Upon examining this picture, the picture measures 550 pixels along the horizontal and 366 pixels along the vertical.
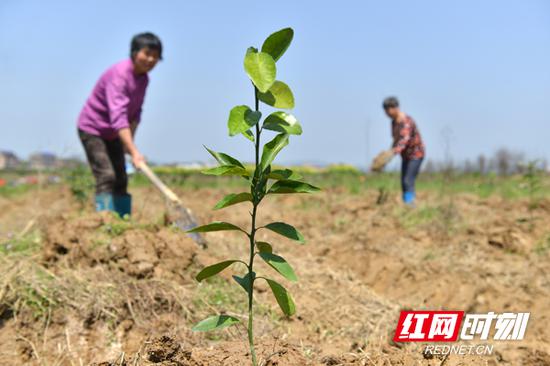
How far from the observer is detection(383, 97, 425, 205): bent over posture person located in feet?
22.1

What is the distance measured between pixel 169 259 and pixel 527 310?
6.44 feet

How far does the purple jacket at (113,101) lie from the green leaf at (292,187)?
288 cm

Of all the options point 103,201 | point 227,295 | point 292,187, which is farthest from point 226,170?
point 103,201

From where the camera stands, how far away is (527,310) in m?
3.21

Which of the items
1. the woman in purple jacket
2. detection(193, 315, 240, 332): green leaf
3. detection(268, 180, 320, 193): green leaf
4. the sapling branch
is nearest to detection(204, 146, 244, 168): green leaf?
the sapling branch

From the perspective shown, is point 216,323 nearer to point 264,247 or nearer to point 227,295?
point 264,247

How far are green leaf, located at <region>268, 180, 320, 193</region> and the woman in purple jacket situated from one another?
282cm

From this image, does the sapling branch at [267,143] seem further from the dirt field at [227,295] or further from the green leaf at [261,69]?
the dirt field at [227,295]

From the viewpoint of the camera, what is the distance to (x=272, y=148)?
139 centimetres

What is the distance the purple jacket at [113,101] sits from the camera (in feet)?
13.4

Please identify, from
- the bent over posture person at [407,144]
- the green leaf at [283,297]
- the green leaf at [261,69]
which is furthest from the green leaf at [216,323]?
the bent over posture person at [407,144]

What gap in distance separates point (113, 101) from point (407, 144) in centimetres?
381

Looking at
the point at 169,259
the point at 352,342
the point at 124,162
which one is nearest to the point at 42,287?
the point at 169,259

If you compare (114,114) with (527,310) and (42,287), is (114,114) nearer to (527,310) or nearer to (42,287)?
(42,287)
